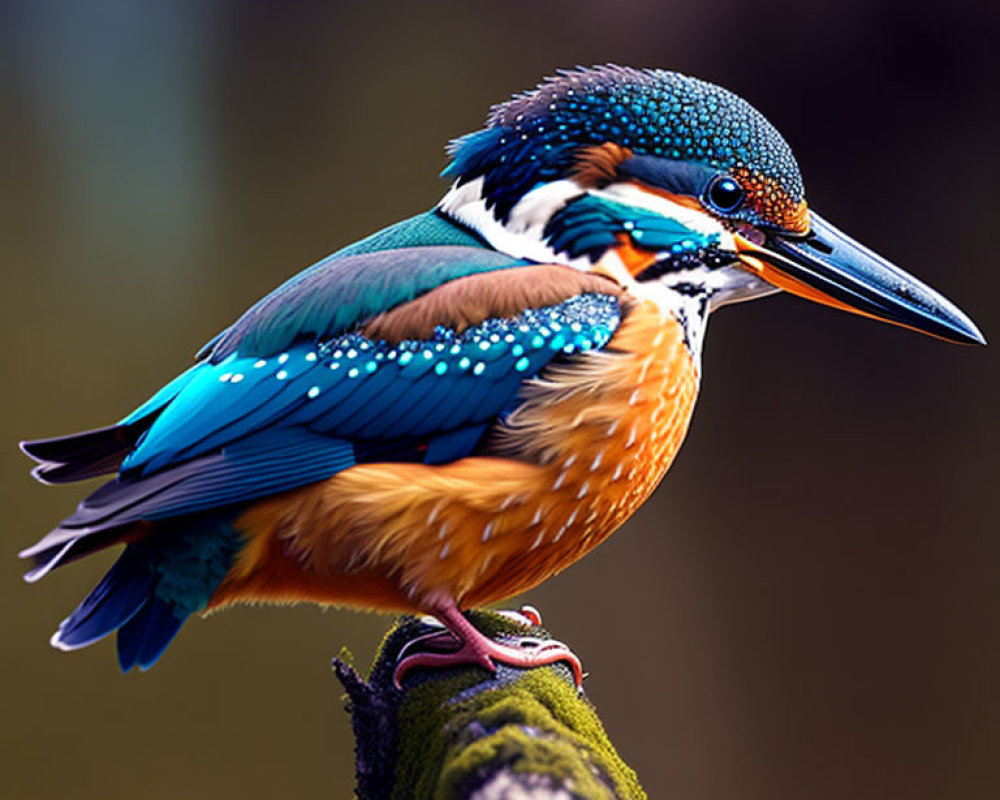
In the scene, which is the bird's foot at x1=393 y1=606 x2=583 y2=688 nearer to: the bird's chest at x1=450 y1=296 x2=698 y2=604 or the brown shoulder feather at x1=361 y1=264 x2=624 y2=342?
the bird's chest at x1=450 y1=296 x2=698 y2=604

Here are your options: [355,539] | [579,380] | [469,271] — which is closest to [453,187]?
[469,271]

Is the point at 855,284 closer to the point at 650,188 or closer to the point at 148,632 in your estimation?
the point at 650,188

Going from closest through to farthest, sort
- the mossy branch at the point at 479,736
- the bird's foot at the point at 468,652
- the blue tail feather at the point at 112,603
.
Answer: the mossy branch at the point at 479,736 < the blue tail feather at the point at 112,603 < the bird's foot at the point at 468,652

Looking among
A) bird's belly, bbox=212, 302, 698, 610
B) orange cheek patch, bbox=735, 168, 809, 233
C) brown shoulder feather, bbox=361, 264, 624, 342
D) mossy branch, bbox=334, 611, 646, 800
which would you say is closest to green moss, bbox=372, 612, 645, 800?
mossy branch, bbox=334, 611, 646, 800

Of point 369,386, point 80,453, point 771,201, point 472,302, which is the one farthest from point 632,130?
point 80,453

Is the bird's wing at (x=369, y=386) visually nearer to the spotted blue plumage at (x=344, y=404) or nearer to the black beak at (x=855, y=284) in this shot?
the spotted blue plumage at (x=344, y=404)

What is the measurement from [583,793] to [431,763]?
25cm

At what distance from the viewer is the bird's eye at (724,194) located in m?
1.42

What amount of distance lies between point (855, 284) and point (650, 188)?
318 mm

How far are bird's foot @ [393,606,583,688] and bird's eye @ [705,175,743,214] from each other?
63cm

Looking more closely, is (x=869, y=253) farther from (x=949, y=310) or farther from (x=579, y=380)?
(x=579, y=380)

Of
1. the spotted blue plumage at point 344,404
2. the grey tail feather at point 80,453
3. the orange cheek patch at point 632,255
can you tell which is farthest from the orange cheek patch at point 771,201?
the grey tail feather at point 80,453

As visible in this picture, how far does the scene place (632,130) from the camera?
4.63ft

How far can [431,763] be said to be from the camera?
1.29m
